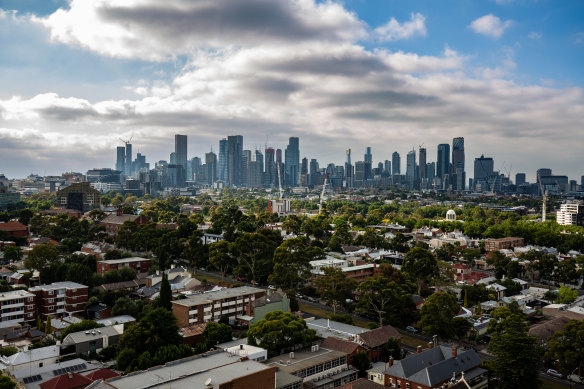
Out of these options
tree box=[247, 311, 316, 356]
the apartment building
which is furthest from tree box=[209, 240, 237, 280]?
tree box=[247, 311, 316, 356]

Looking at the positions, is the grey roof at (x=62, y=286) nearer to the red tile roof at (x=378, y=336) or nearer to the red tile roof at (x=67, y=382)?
the red tile roof at (x=67, y=382)

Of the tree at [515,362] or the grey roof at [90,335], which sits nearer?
the tree at [515,362]

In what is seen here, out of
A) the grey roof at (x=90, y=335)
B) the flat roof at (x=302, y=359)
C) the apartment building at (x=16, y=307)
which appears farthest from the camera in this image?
the apartment building at (x=16, y=307)

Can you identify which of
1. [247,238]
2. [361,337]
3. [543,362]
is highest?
[247,238]

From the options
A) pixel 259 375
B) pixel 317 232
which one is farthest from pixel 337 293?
pixel 317 232

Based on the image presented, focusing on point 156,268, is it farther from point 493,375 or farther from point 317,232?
point 493,375

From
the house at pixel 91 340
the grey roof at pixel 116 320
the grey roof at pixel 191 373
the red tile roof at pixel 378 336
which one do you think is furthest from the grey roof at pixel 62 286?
the red tile roof at pixel 378 336

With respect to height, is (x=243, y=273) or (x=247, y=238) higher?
(x=247, y=238)
